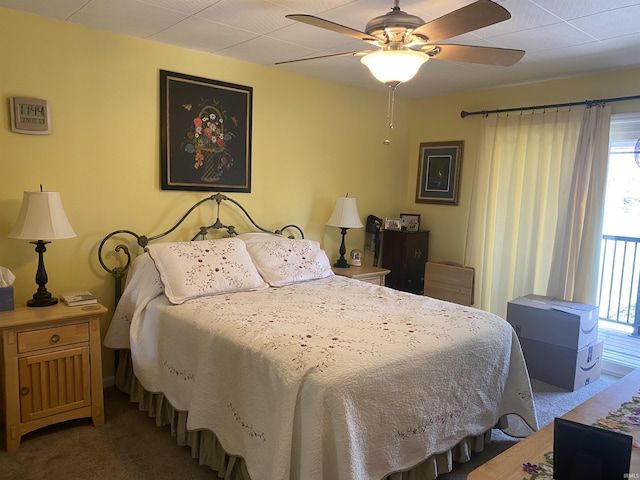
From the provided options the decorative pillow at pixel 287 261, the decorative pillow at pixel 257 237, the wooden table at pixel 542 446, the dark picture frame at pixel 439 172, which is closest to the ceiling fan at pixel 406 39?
the wooden table at pixel 542 446

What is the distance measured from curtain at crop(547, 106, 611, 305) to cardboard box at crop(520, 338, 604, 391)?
436 millimetres

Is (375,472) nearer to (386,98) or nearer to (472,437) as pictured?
(472,437)

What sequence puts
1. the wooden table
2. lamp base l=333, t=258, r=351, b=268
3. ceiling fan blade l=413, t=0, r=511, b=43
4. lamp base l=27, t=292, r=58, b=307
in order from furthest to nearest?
1. lamp base l=333, t=258, r=351, b=268
2. lamp base l=27, t=292, r=58, b=307
3. ceiling fan blade l=413, t=0, r=511, b=43
4. the wooden table

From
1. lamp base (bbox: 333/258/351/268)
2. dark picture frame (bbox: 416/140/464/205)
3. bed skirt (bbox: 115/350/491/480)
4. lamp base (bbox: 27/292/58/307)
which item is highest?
dark picture frame (bbox: 416/140/464/205)

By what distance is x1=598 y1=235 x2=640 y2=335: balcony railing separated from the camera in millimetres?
4066

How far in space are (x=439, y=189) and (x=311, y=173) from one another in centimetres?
139

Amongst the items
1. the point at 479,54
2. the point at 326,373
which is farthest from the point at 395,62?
the point at 326,373

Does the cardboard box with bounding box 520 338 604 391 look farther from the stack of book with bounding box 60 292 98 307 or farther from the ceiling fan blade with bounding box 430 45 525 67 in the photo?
the stack of book with bounding box 60 292 98 307

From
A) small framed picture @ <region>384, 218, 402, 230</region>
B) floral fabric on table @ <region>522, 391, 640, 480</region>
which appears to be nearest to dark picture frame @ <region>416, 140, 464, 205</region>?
small framed picture @ <region>384, 218, 402, 230</region>

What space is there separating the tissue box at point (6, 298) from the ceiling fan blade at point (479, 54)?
252 cm

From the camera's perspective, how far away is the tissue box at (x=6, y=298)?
252 cm

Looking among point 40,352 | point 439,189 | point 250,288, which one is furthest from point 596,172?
point 40,352

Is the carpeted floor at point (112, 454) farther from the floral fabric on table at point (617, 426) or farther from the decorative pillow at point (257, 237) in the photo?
the decorative pillow at point (257, 237)

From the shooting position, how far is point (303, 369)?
5.89ft
